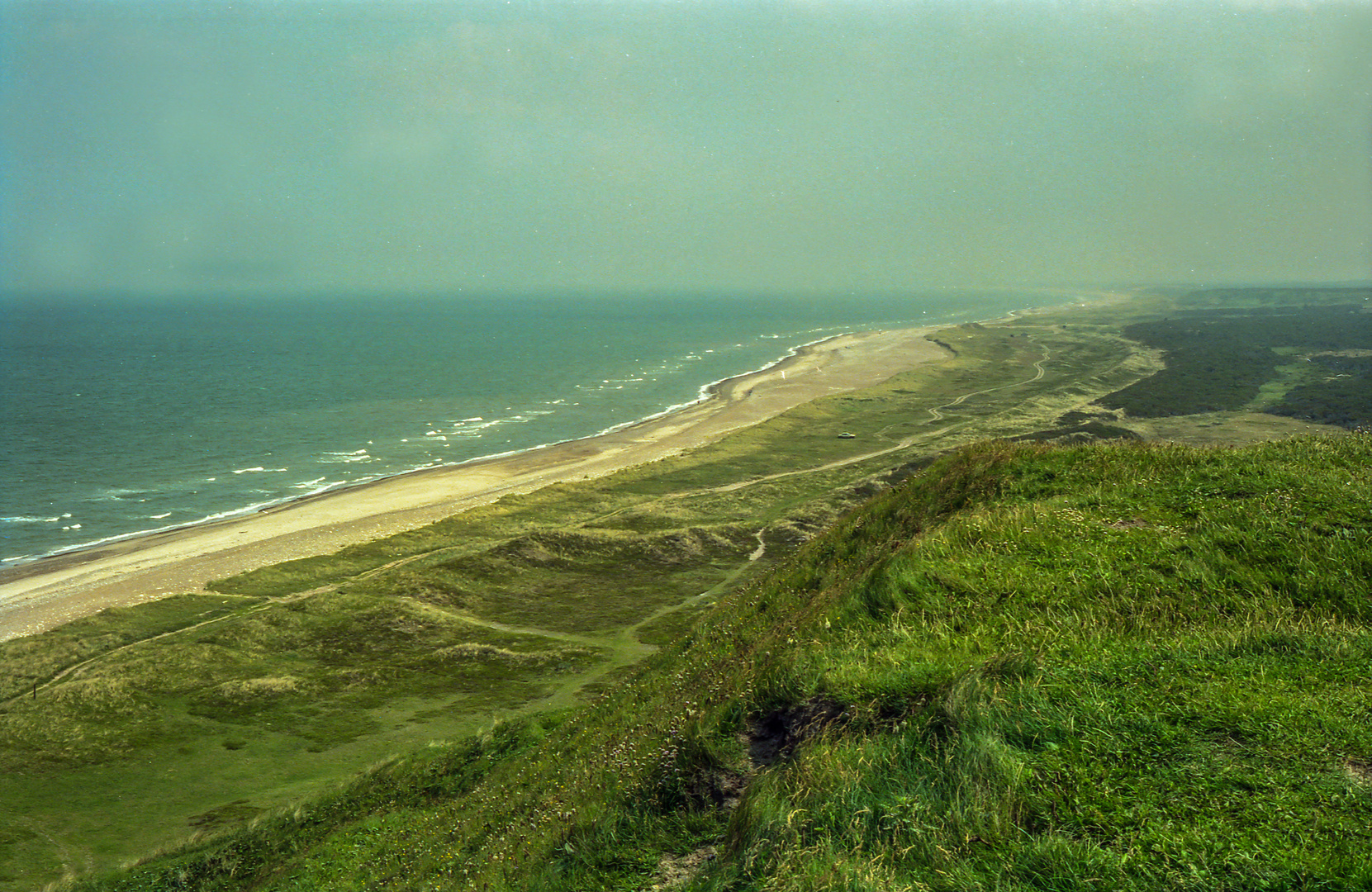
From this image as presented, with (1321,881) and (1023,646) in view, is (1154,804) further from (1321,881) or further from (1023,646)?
(1023,646)

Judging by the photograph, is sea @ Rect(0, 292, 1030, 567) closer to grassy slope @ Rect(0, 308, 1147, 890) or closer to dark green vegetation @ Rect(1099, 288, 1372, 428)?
grassy slope @ Rect(0, 308, 1147, 890)

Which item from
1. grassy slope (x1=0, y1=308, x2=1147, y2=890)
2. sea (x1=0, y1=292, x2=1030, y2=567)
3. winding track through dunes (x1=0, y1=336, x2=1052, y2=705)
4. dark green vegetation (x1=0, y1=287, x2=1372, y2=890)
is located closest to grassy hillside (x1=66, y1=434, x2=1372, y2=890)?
dark green vegetation (x1=0, y1=287, x2=1372, y2=890)

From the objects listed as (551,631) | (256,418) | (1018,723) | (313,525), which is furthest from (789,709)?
(256,418)

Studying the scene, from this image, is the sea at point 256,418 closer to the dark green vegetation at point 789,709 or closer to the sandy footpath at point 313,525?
the sandy footpath at point 313,525

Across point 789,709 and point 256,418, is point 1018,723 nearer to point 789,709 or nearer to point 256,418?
point 789,709

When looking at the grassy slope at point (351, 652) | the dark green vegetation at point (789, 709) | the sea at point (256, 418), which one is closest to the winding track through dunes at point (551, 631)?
the grassy slope at point (351, 652)

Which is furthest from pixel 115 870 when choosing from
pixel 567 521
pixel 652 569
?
pixel 567 521
